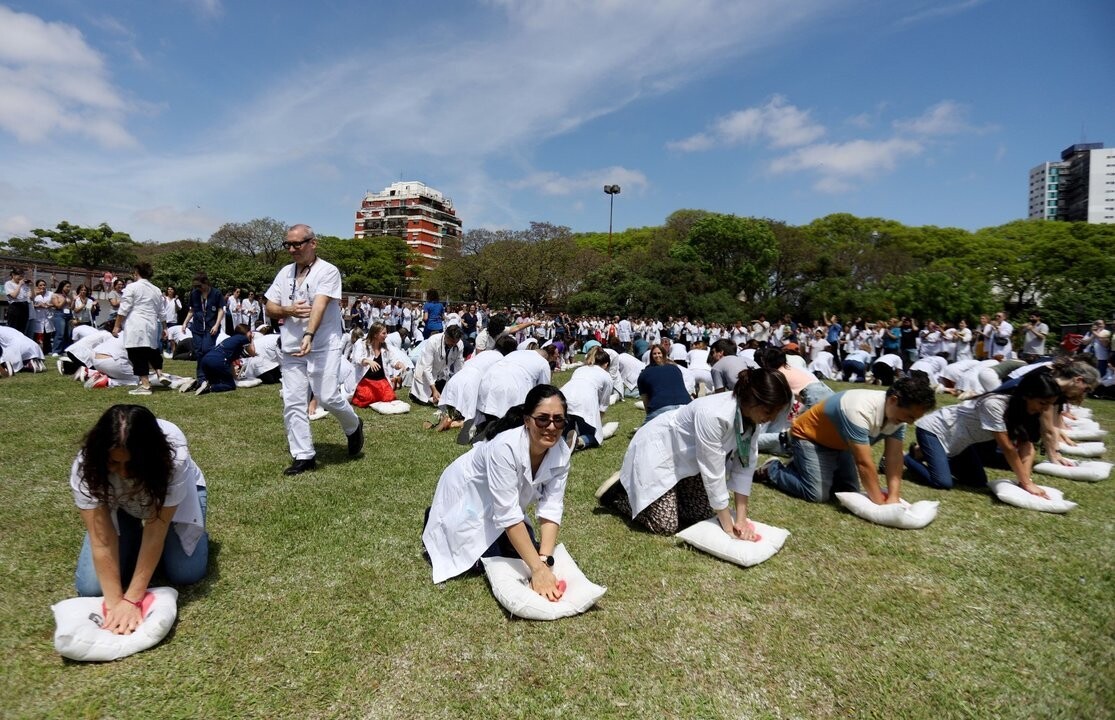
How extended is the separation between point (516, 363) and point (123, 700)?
4.35m

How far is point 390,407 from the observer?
8.22 meters

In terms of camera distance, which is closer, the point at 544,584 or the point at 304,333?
the point at 544,584

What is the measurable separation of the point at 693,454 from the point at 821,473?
1536 mm

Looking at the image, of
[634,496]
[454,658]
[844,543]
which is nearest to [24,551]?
[454,658]

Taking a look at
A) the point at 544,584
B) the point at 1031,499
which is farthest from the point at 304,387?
the point at 1031,499

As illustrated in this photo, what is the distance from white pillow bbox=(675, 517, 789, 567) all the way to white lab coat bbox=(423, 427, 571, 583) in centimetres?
111

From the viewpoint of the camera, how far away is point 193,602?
113 inches

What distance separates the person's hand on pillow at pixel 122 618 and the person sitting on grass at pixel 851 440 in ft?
15.0

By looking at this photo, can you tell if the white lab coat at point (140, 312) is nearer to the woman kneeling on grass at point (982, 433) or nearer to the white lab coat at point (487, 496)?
the white lab coat at point (487, 496)

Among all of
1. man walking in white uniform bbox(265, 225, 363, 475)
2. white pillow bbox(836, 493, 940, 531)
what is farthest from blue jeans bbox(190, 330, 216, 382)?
white pillow bbox(836, 493, 940, 531)

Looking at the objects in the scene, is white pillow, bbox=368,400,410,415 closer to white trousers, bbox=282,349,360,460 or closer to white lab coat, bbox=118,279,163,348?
white trousers, bbox=282,349,360,460

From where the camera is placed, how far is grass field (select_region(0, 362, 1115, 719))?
7.54 ft

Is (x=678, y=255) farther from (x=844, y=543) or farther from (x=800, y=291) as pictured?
(x=844, y=543)

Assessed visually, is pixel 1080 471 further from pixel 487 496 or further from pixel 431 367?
pixel 431 367
